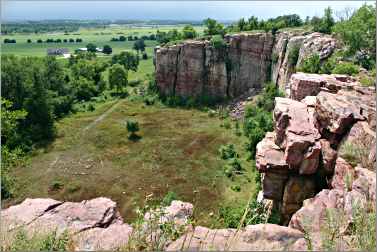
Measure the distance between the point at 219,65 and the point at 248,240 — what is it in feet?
159

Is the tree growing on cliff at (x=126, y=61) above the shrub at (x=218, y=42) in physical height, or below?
below

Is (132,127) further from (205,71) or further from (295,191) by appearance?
(295,191)

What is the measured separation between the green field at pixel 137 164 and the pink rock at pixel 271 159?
5387mm

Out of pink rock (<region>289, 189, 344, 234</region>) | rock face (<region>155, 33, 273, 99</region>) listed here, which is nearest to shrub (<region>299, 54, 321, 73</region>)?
rock face (<region>155, 33, 273, 99</region>)

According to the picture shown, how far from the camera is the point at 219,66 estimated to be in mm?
55250

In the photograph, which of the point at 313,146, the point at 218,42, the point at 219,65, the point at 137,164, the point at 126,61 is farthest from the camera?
the point at 126,61

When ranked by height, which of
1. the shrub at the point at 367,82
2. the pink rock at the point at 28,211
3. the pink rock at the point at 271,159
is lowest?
the pink rock at the point at 271,159

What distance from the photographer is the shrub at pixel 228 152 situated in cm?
3645

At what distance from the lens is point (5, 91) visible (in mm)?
43625

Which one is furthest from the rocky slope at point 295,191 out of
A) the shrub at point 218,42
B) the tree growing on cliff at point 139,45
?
the tree growing on cliff at point 139,45

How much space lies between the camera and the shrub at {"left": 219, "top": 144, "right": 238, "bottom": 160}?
36453 millimetres

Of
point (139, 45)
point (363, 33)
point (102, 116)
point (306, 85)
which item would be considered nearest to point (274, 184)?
point (306, 85)

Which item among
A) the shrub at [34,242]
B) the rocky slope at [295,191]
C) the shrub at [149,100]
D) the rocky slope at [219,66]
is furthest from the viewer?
the shrub at [149,100]

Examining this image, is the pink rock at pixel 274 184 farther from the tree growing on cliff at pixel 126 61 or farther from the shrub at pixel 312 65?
the tree growing on cliff at pixel 126 61
